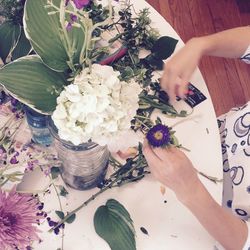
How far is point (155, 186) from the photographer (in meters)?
0.85

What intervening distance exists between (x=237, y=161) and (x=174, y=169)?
0.34 meters

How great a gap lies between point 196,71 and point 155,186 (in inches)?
12.3

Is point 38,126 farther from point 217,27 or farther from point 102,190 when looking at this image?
point 217,27

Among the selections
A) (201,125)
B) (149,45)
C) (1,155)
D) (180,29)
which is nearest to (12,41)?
(1,155)

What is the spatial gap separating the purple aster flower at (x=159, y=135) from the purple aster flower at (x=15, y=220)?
198mm

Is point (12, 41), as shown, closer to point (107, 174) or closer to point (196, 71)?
point (107, 174)

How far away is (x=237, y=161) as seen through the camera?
99cm

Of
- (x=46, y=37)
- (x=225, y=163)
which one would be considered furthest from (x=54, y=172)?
(x=225, y=163)

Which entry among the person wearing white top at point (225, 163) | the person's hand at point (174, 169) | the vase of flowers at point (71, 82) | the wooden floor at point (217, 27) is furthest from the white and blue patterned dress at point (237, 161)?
the wooden floor at point (217, 27)

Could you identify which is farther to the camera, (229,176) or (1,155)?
(229,176)

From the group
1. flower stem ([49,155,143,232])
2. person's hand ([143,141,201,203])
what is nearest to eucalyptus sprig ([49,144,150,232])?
flower stem ([49,155,143,232])

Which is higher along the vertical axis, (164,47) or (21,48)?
(21,48)

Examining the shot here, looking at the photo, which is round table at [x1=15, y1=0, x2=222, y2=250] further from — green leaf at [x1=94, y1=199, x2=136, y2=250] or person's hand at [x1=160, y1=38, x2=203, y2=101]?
person's hand at [x1=160, y1=38, x2=203, y2=101]

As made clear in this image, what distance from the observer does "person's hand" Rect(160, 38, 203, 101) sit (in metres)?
0.88
